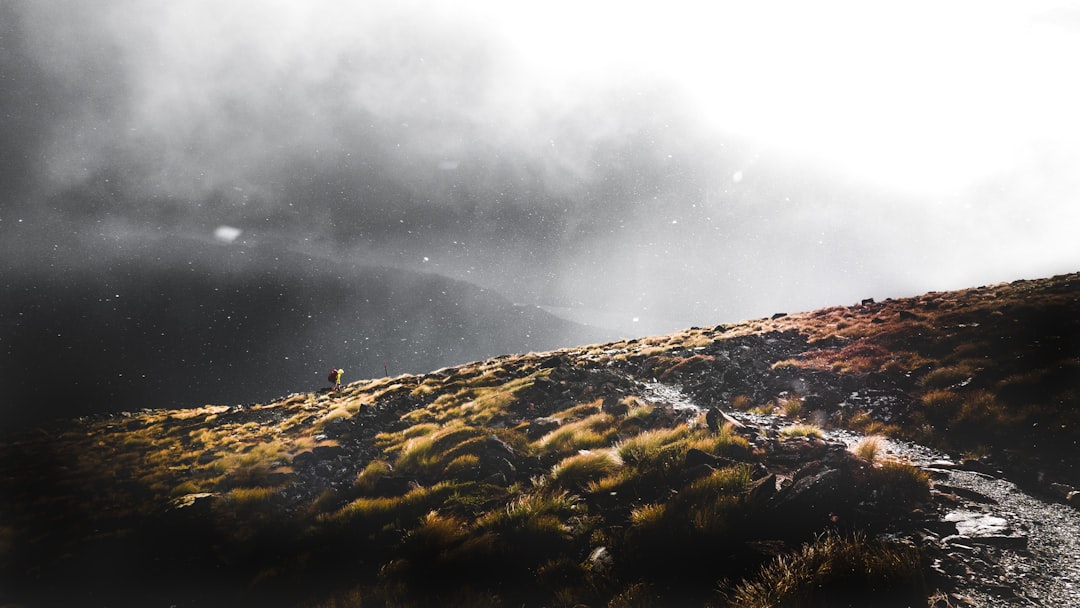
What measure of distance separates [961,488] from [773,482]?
308 cm

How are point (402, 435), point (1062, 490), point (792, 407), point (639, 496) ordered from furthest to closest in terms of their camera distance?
point (402, 435), point (792, 407), point (639, 496), point (1062, 490)

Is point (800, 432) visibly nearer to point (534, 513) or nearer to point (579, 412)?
point (579, 412)

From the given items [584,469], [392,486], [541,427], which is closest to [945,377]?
[584,469]

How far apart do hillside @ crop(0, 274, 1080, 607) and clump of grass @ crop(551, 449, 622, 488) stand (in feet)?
0.13

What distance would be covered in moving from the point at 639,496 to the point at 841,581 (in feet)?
9.72

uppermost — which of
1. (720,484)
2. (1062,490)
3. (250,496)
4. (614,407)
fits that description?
(720,484)

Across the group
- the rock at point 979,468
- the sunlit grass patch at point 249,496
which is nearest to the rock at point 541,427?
the sunlit grass patch at point 249,496

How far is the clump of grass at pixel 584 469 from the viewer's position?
770 cm

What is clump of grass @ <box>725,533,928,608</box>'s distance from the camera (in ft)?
13.4

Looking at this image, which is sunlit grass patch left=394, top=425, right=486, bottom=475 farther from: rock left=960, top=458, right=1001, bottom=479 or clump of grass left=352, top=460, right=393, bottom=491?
rock left=960, top=458, right=1001, bottom=479

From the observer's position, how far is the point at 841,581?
420cm

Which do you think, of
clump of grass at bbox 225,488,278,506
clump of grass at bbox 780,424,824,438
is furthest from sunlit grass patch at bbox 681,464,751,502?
clump of grass at bbox 225,488,278,506

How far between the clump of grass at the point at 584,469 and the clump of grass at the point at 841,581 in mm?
3338

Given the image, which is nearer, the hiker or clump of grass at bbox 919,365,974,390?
clump of grass at bbox 919,365,974,390
